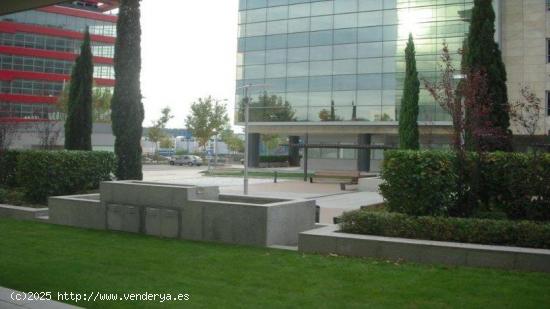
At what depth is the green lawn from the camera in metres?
6.38

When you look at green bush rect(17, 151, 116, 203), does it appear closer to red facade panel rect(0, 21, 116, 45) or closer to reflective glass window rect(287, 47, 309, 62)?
reflective glass window rect(287, 47, 309, 62)

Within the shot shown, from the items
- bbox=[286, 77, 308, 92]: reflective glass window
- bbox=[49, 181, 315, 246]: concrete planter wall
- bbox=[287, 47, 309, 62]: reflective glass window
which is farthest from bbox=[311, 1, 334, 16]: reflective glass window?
bbox=[49, 181, 315, 246]: concrete planter wall

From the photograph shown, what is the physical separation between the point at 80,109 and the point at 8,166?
349 cm

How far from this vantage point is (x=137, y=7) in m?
19.3

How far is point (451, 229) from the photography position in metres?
9.20

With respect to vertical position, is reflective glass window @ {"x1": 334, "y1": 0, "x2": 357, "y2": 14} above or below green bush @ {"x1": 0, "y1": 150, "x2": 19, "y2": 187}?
above

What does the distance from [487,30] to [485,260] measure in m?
8.62

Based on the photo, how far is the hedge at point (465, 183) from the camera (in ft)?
33.9

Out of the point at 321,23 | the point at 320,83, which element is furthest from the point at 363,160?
the point at 321,23

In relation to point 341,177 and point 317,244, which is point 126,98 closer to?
point 317,244

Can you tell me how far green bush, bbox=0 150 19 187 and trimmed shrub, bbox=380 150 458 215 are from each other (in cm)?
1377

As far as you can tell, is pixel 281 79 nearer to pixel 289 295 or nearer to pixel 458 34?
pixel 458 34

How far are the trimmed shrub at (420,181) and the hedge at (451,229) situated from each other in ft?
2.25

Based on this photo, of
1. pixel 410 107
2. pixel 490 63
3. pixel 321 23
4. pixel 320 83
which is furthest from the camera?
pixel 321 23
